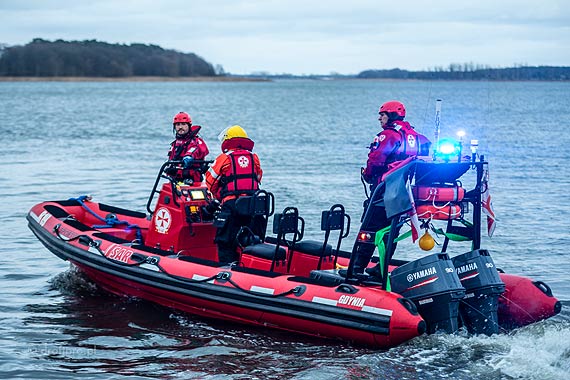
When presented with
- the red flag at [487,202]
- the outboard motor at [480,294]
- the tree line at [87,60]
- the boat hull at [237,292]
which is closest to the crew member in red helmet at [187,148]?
the boat hull at [237,292]

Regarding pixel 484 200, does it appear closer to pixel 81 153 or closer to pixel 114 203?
pixel 114 203

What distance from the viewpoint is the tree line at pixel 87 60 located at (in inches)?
4503

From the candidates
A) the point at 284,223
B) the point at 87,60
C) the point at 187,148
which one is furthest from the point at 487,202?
the point at 87,60

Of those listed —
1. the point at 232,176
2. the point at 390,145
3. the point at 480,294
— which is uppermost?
the point at 390,145

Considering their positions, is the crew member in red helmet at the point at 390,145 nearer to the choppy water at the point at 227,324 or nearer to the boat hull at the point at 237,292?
the choppy water at the point at 227,324

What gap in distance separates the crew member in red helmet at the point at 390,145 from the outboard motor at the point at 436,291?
1018 millimetres

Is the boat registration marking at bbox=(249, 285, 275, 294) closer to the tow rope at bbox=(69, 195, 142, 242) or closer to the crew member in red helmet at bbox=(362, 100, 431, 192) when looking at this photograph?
the crew member in red helmet at bbox=(362, 100, 431, 192)

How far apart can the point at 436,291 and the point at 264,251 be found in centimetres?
191

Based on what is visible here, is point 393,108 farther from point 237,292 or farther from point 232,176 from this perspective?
point 237,292

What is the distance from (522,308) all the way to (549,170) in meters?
12.0

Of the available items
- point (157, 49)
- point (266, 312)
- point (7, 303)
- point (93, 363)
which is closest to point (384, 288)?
point (266, 312)

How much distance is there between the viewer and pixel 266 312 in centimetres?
719

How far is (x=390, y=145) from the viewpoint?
23.9ft

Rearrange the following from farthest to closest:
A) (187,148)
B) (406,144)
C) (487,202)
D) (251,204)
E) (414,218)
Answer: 1. (187,148)
2. (251,204)
3. (406,144)
4. (487,202)
5. (414,218)
